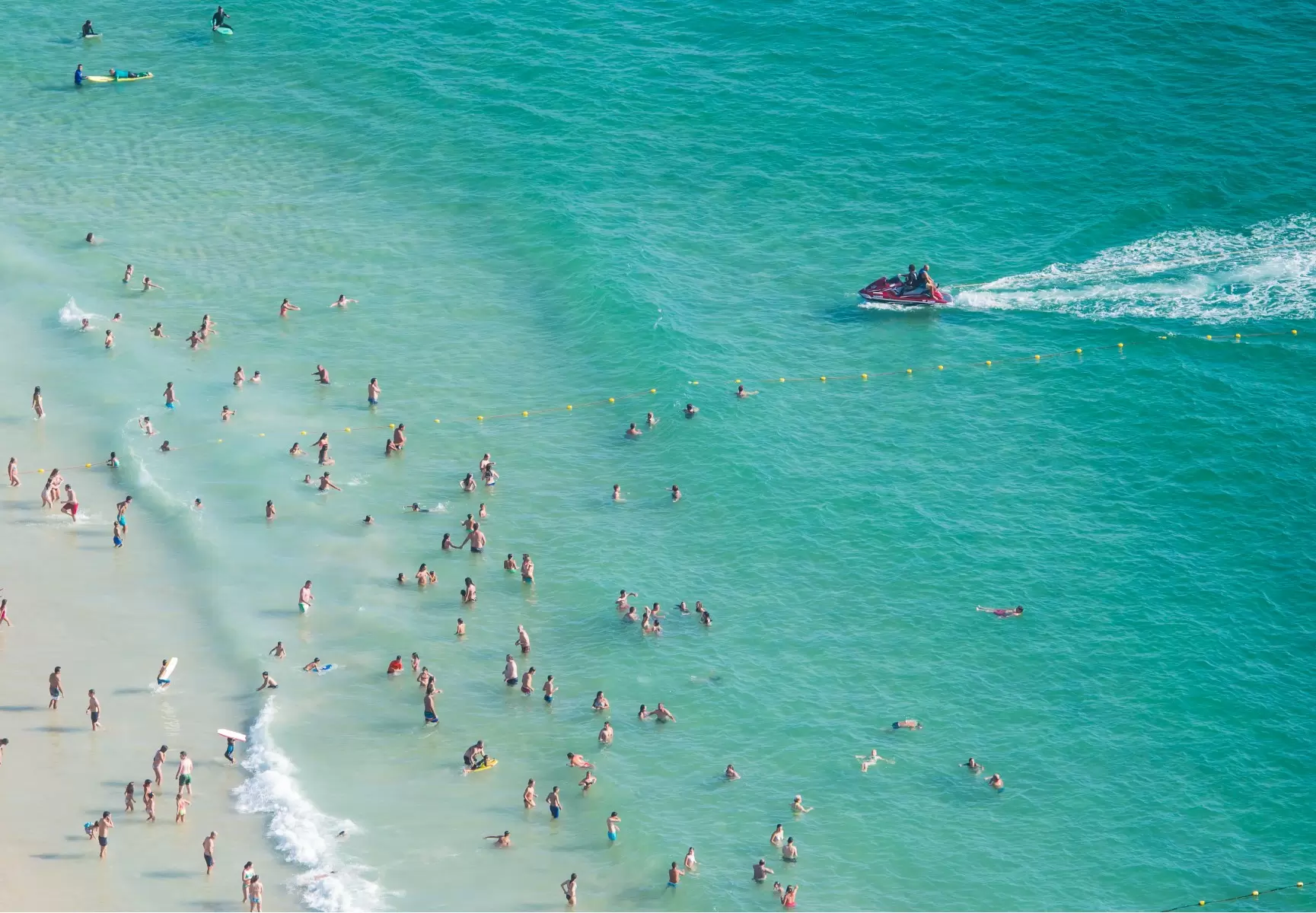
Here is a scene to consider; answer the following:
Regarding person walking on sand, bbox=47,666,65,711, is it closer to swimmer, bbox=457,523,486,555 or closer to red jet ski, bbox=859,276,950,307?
swimmer, bbox=457,523,486,555

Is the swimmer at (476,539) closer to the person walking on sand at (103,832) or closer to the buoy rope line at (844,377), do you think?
the buoy rope line at (844,377)

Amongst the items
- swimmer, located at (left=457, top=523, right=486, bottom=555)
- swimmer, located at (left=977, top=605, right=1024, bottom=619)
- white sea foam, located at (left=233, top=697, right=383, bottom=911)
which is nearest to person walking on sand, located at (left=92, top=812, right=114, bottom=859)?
white sea foam, located at (left=233, top=697, right=383, bottom=911)

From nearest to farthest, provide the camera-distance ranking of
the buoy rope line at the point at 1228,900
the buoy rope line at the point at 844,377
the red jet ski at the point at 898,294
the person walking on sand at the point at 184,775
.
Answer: the buoy rope line at the point at 1228,900 < the person walking on sand at the point at 184,775 < the buoy rope line at the point at 844,377 < the red jet ski at the point at 898,294

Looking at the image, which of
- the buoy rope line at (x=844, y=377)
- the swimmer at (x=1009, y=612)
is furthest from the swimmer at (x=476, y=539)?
the swimmer at (x=1009, y=612)

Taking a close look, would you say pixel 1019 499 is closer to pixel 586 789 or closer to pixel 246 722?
pixel 586 789

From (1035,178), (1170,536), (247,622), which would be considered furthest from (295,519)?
(1035,178)

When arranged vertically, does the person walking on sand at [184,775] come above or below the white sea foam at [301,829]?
above

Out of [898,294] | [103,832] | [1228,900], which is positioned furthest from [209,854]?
[898,294]
